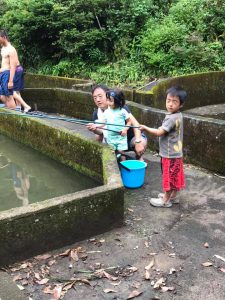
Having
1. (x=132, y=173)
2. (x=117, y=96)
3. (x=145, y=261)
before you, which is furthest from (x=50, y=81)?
(x=145, y=261)

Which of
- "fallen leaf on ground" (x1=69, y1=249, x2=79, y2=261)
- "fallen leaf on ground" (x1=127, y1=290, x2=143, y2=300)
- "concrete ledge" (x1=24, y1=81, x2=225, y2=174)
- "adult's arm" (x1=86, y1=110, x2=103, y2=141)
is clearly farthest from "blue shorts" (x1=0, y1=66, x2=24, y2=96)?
"fallen leaf on ground" (x1=127, y1=290, x2=143, y2=300)

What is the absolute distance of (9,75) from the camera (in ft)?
26.7

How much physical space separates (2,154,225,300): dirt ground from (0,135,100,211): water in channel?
1.20m

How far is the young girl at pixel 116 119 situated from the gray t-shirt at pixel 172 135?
2.24ft

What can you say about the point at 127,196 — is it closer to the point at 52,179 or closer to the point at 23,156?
the point at 52,179

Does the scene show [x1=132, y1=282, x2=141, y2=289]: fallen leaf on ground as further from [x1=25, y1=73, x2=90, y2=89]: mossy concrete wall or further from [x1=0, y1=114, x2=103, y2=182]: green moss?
[x1=25, y1=73, x2=90, y2=89]: mossy concrete wall

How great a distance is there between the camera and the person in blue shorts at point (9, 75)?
7.95m

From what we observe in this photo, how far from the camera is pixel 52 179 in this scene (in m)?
5.88

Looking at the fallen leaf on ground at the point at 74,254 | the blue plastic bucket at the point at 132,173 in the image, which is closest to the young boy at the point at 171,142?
the blue plastic bucket at the point at 132,173

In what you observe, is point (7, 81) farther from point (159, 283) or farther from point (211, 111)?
point (159, 283)

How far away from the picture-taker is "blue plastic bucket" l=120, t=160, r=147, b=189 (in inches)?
198

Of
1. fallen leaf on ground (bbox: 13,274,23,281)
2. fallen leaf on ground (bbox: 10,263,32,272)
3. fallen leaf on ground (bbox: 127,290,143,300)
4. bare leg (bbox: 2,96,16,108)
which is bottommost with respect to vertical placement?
fallen leaf on ground (bbox: 127,290,143,300)

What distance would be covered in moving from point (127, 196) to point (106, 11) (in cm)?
1007

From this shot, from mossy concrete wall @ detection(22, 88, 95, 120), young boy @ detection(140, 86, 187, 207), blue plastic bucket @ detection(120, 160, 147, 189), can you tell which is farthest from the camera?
mossy concrete wall @ detection(22, 88, 95, 120)
